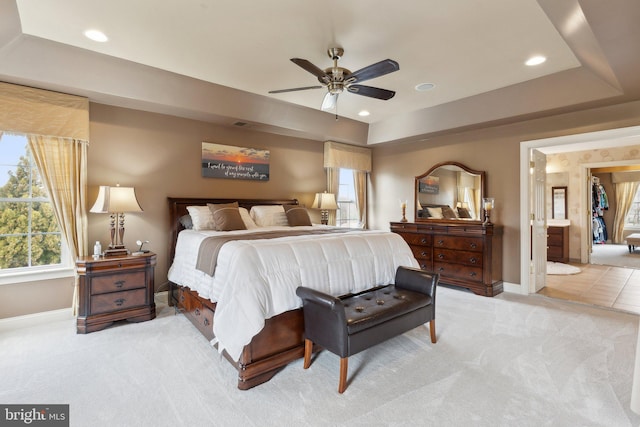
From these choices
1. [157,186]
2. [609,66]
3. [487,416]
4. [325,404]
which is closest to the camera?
[487,416]

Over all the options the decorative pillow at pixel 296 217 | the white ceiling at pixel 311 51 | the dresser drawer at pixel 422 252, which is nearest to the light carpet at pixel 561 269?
the dresser drawer at pixel 422 252

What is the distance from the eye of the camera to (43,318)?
3330mm

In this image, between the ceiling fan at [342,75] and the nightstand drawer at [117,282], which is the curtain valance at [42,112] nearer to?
the nightstand drawer at [117,282]

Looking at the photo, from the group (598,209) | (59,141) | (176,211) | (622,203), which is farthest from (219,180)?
(622,203)

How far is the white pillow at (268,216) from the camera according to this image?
4508 millimetres

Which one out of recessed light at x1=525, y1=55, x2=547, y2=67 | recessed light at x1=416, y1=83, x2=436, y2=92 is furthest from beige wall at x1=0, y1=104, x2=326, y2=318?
recessed light at x1=525, y1=55, x2=547, y2=67

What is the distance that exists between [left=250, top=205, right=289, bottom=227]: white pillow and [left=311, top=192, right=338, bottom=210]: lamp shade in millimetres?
942

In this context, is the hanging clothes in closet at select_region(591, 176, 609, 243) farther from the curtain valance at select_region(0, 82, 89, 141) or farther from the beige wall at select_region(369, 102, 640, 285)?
the curtain valance at select_region(0, 82, 89, 141)

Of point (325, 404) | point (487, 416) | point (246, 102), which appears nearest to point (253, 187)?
point (246, 102)

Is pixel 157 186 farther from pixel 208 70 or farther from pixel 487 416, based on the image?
pixel 487 416

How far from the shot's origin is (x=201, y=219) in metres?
3.85

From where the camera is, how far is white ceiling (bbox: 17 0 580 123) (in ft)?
7.98

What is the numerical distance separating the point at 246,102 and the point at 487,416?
425 cm

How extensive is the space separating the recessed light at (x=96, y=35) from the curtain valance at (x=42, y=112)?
817 millimetres
